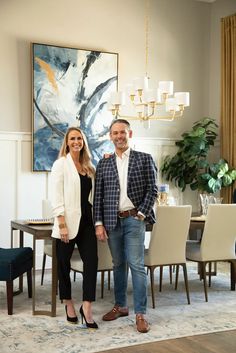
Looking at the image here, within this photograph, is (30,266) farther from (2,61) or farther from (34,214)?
(2,61)

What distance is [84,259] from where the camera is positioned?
378cm

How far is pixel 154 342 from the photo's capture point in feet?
11.5

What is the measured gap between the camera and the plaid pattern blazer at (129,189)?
146 inches

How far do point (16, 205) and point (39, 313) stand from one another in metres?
2.16

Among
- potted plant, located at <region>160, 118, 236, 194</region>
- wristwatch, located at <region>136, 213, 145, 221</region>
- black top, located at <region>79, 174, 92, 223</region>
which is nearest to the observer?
wristwatch, located at <region>136, 213, 145, 221</region>

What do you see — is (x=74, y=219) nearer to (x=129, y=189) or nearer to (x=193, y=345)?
(x=129, y=189)

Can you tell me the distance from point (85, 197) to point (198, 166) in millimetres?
3343

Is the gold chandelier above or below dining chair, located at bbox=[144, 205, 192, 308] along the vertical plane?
above

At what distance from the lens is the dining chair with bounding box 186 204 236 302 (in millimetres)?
4605

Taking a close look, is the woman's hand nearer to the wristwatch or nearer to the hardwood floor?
the wristwatch

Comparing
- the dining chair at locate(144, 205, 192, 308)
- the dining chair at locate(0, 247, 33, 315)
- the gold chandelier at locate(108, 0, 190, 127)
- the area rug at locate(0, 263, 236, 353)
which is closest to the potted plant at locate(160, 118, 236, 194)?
the gold chandelier at locate(108, 0, 190, 127)

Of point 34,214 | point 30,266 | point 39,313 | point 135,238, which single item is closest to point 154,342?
point 135,238

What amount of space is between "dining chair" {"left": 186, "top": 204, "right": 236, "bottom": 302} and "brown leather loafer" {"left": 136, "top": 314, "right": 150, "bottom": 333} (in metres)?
1.03

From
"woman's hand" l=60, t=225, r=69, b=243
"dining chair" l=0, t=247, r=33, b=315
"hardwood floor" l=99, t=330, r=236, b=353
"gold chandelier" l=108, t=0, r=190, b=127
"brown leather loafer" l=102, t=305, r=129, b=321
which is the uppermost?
"gold chandelier" l=108, t=0, r=190, b=127
